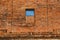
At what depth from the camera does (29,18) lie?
17.5m

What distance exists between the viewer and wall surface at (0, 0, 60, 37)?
17.2 meters

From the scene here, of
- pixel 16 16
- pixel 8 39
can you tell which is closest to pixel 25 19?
pixel 16 16

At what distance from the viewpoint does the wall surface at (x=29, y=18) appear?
679 inches

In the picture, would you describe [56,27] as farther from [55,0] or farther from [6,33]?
[6,33]

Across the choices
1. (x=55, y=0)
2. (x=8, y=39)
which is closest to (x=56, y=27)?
(x=55, y=0)

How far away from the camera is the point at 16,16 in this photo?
17.5 m

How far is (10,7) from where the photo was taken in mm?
17625

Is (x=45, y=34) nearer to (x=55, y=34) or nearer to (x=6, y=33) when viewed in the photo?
(x=55, y=34)

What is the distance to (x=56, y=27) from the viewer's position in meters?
17.3

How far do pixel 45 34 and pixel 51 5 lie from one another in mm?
1904

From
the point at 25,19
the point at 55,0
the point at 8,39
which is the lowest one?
the point at 8,39

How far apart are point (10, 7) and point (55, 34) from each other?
328 cm

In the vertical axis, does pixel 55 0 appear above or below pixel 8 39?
above

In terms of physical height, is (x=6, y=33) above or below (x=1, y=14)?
below
